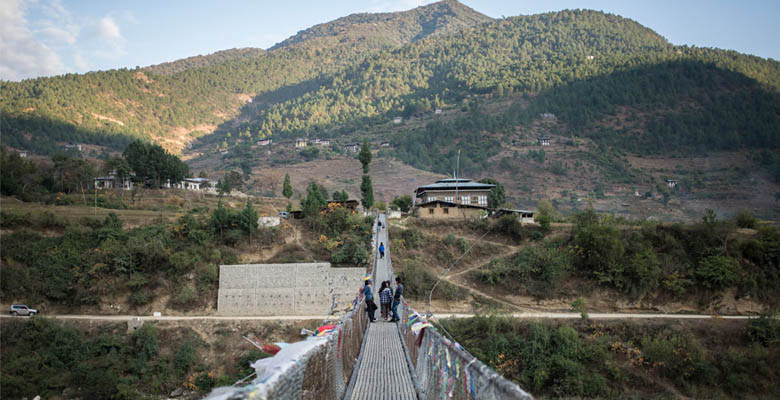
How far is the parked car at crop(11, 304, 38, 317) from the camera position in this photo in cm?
2294

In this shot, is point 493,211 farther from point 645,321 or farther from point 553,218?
point 645,321

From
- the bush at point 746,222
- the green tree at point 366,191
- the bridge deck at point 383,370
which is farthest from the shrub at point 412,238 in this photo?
the bush at point 746,222

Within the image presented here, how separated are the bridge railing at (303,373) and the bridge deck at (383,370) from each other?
31cm

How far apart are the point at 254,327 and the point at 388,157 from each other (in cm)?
5003

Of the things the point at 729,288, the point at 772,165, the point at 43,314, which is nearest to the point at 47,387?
the point at 43,314

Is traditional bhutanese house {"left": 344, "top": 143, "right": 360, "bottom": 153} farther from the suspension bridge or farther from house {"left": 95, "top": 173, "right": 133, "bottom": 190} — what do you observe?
the suspension bridge

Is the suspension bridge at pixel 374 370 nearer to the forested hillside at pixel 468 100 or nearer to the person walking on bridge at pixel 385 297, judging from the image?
the person walking on bridge at pixel 385 297

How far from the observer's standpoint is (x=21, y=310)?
23.0m

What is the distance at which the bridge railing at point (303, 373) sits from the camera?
7.84ft

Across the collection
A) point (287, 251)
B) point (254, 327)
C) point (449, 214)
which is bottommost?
point (254, 327)

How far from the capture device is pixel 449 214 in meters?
31.0

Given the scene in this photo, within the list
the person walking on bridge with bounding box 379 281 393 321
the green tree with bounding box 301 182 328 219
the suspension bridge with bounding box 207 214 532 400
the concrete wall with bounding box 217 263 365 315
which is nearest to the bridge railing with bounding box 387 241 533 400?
the suspension bridge with bounding box 207 214 532 400

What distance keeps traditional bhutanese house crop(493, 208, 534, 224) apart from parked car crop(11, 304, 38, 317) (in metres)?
26.1

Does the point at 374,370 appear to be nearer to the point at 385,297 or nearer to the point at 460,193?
the point at 385,297
